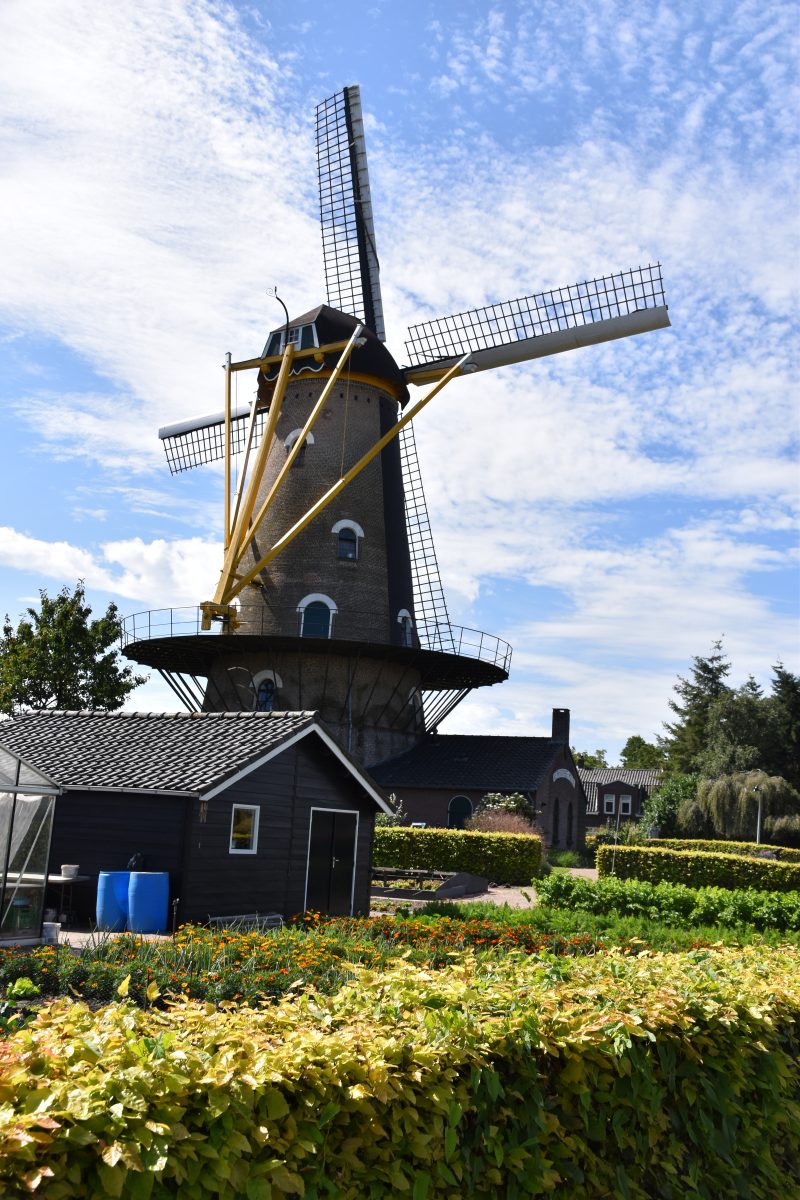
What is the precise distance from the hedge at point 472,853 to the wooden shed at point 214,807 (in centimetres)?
867

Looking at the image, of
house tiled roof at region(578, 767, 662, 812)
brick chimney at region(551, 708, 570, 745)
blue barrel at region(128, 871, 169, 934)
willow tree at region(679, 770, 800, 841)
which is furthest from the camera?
house tiled roof at region(578, 767, 662, 812)

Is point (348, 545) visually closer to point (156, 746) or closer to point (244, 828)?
point (156, 746)

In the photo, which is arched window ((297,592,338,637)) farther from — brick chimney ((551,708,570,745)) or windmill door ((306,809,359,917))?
windmill door ((306,809,359,917))

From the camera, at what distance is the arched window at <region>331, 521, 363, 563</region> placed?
33.3 metres

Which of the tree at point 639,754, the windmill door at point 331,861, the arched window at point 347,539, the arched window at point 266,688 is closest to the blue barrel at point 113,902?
the windmill door at point 331,861

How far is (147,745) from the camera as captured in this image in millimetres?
18938

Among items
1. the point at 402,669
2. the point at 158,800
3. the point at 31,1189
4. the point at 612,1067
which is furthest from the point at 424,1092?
the point at 402,669

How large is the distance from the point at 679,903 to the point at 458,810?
56.4 ft

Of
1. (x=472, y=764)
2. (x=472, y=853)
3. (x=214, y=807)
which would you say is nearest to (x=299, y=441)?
(x=472, y=764)

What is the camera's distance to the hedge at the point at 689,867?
1126 inches

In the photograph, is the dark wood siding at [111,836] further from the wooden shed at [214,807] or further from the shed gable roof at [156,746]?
the shed gable roof at [156,746]

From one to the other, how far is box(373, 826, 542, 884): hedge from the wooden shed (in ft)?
28.4

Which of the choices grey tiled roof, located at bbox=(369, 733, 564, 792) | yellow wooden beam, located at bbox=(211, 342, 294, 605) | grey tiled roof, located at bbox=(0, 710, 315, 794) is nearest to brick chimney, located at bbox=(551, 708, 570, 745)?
grey tiled roof, located at bbox=(369, 733, 564, 792)

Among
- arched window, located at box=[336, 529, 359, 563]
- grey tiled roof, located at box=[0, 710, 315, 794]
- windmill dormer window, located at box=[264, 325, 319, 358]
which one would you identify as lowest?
grey tiled roof, located at box=[0, 710, 315, 794]
